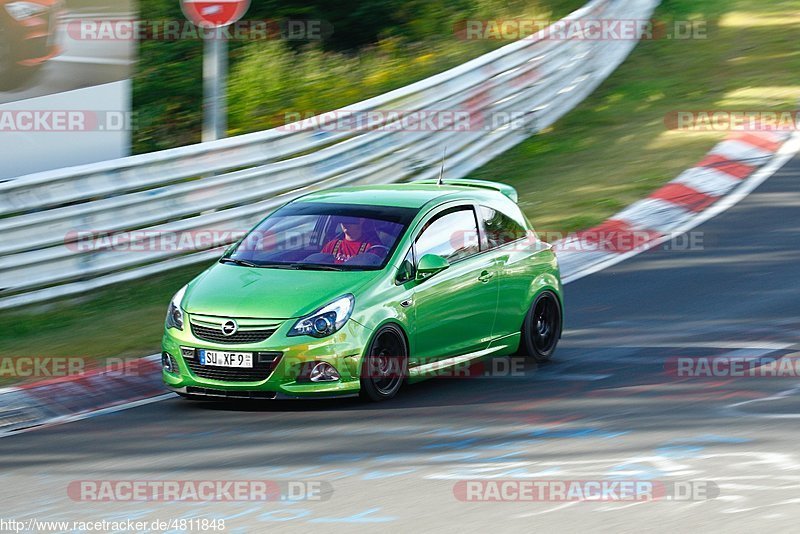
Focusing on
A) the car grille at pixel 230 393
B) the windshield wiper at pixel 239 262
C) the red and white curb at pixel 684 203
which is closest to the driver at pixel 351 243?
the windshield wiper at pixel 239 262

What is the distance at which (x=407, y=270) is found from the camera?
9688mm

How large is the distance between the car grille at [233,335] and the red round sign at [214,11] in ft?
15.7

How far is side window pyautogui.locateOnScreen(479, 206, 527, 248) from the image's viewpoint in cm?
1059

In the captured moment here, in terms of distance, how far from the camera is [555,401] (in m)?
9.35

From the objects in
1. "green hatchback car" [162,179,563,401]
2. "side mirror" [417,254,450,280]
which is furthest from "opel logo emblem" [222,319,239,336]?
"side mirror" [417,254,450,280]

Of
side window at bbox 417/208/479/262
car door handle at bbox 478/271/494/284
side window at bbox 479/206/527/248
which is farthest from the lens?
side window at bbox 479/206/527/248

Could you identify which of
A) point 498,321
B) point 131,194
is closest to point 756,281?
point 498,321

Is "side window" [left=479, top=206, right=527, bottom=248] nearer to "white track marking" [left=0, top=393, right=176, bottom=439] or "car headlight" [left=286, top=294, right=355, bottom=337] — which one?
"car headlight" [left=286, top=294, right=355, bottom=337]

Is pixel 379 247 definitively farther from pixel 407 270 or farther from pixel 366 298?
pixel 366 298

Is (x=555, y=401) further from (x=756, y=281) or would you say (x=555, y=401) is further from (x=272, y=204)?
(x=272, y=204)

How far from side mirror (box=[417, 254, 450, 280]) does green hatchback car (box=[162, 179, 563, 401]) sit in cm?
1

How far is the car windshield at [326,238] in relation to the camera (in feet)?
31.9

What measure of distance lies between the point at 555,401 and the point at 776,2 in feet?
58.2

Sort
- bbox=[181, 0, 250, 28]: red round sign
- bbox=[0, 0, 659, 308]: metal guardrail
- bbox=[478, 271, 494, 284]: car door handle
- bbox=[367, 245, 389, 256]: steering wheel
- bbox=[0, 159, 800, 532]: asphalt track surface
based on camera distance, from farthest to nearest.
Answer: bbox=[181, 0, 250, 28]: red round sign
bbox=[0, 0, 659, 308]: metal guardrail
bbox=[478, 271, 494, 284]: car door handle
bbox=[367, 245, 389, 256]: steering wheel
bbox=[0, 159, 800, 532]: asphalt track surface
